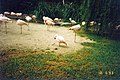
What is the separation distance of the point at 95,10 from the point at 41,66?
5.98 meters

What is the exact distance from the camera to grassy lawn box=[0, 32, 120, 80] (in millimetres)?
6449

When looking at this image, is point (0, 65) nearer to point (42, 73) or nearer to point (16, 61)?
point (16, 61)

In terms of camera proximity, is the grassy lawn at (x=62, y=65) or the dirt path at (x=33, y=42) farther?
the dirt path at (x=33, y=42)

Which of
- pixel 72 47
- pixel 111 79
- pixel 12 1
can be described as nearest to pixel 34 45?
pixel 72 47

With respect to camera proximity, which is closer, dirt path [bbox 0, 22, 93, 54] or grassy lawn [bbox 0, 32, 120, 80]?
grassy lawn [bbox 0, 32, 120, 80]

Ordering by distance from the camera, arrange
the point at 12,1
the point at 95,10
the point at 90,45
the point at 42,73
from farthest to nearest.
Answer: the point at 12,1 → the point at 95,10 → the point at 90,45 → the point at 42,73

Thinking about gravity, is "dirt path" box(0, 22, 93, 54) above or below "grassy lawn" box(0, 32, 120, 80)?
above

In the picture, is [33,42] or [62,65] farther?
A: [33,42]

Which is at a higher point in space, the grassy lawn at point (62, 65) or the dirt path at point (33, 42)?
the dirt path at point (33, 42)

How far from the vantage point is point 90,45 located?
32.7 feet

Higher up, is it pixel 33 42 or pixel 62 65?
pixel 33 42

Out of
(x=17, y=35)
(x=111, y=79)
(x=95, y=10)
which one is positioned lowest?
(x=111, y=79)

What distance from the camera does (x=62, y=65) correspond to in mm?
7289

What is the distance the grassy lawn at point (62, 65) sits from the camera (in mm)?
6449
